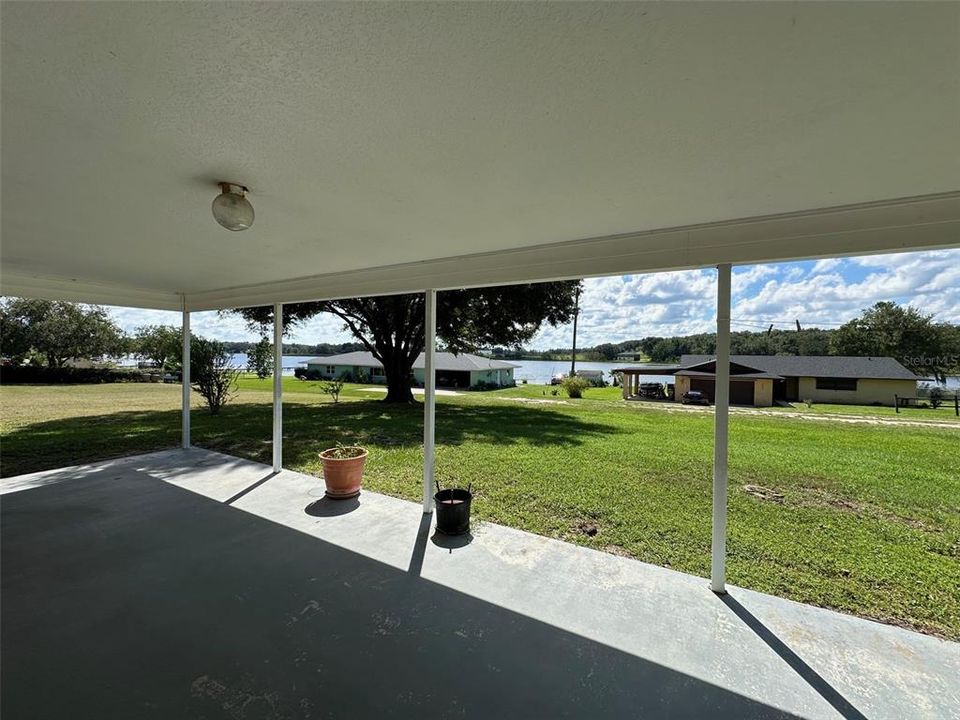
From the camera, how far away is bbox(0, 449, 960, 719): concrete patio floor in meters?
1.83

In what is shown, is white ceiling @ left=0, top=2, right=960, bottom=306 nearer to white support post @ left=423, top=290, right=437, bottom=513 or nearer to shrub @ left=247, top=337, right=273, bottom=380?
white support post @ left=423, top=290, right=437, bottom=513

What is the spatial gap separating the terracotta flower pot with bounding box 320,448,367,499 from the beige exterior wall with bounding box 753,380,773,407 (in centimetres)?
1849

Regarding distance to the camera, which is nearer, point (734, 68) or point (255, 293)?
point (734, 68)

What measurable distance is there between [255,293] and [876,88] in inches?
223

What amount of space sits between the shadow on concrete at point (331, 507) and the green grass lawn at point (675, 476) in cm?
63

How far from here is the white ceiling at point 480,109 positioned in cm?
98

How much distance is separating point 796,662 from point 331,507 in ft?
12.4

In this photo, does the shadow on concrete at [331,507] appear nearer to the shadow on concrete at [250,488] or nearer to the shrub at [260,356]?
the shadow on concrete at [250,488]

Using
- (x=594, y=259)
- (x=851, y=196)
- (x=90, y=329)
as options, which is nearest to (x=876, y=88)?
(x=851, y=196)

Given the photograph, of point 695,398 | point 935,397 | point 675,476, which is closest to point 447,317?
point 675,476

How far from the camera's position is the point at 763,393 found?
17281 mm

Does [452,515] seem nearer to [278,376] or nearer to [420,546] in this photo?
[420,546]

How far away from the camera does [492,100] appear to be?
129 centimetres

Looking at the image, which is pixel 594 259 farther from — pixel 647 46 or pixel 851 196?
pixel 647 46
